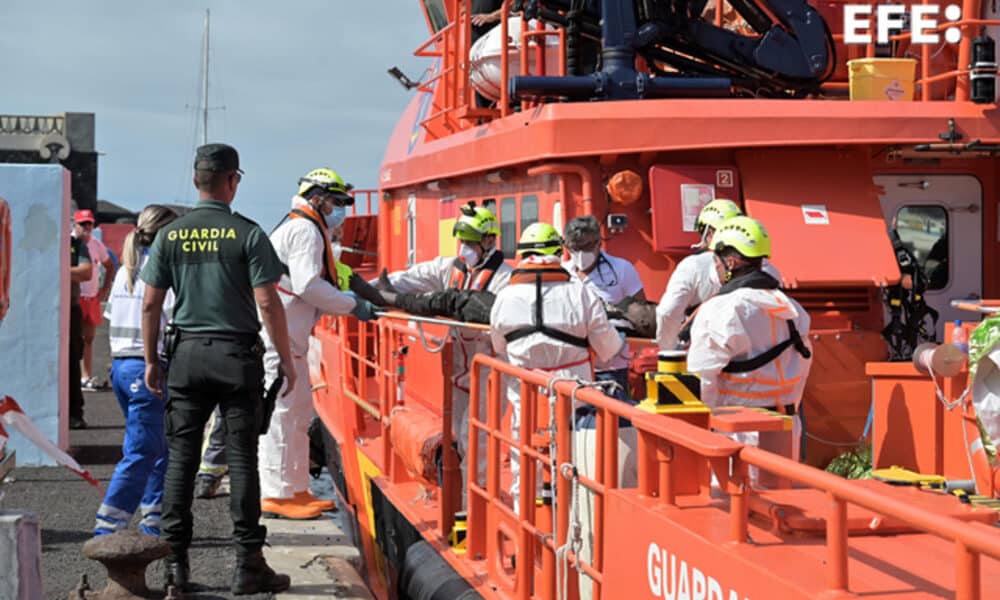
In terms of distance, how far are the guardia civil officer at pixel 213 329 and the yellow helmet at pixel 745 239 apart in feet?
5.96

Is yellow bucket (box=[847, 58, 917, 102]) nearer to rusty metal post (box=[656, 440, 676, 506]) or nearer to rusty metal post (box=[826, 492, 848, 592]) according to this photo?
rusty metal post (box=[656, 440, 676, 506])

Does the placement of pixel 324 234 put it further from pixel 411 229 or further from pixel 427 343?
pixel 411 229

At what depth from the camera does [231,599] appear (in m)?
5.15

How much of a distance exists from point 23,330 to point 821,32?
19.1 feet

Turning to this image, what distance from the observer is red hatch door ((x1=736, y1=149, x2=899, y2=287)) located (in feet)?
21.0

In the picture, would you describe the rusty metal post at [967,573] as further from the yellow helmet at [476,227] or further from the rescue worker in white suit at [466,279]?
the yellow helmet at [476,227]

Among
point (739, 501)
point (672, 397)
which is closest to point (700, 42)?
point (672, 397)

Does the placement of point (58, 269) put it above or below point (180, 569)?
above

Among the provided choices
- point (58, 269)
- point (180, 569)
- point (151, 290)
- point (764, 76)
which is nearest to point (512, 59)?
point (764, 76)

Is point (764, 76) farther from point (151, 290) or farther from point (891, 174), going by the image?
point (151, 290)

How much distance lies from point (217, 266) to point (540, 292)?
4.31 ft

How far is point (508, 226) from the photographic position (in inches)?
305

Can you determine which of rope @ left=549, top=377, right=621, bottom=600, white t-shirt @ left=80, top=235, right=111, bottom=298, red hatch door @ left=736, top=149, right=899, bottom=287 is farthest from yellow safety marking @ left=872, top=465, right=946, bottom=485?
white t-shirt @ left=80, top=235, right=111, bottom=298

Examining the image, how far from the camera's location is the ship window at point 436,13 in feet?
36.8
